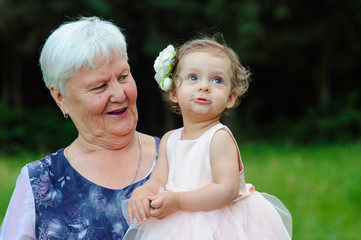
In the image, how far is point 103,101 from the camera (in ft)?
8.86

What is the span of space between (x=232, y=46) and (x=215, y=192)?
11002mm

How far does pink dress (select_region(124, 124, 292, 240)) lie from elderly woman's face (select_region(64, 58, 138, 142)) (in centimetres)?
38

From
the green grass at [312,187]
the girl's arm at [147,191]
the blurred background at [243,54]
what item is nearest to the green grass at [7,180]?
the green grass at [312,187]

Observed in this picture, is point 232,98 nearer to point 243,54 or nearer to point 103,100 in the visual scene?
point 103,100

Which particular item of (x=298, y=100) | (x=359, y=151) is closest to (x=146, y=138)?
(x=359, y=151)

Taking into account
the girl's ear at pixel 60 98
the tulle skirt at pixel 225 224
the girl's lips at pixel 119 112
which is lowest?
the tulle skirt at pixel 225 224

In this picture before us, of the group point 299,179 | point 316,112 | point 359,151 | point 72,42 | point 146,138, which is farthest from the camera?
point 316,112

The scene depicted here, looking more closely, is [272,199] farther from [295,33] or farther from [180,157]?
[295,33]

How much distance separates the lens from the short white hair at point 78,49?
266 centimetres

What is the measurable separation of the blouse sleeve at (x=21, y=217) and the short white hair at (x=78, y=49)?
59cm

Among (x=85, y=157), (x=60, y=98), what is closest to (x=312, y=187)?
(x=85, y=157)

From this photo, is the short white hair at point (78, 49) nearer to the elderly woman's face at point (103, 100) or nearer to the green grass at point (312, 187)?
the elderly woman's face at point (103, 100)

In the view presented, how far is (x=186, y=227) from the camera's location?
2.28 m

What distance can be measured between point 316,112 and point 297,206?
28.3ft
